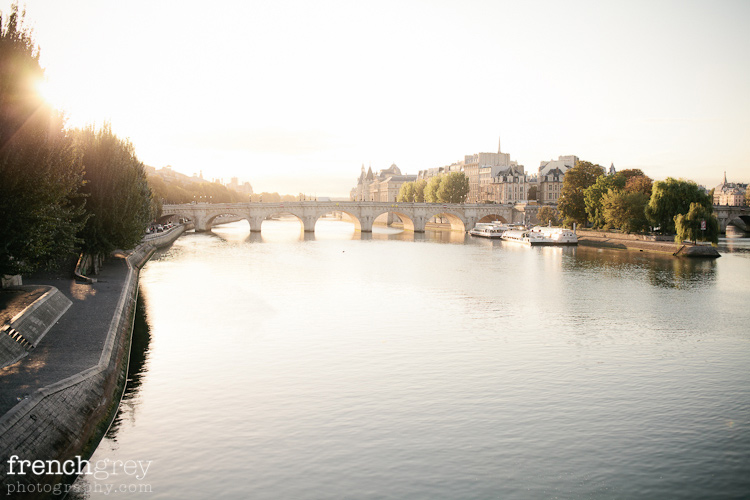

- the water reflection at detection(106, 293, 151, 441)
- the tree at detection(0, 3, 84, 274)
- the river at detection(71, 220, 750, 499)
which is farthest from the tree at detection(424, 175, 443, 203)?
the tree at detection(0, 3, 84, 274)

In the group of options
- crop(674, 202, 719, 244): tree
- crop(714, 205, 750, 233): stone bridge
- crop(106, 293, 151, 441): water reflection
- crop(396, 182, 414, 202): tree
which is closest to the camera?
crop(106, 293, 151, 441): water reflection

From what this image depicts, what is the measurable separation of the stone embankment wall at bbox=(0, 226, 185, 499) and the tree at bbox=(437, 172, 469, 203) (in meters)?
101

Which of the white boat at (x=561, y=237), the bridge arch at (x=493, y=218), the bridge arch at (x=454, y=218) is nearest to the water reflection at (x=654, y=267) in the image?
the white boat at (x=561, y=237)

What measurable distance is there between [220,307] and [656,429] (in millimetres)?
21091

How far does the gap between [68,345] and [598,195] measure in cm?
6852

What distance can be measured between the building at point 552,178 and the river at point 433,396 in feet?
315

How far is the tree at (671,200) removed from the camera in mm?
62094

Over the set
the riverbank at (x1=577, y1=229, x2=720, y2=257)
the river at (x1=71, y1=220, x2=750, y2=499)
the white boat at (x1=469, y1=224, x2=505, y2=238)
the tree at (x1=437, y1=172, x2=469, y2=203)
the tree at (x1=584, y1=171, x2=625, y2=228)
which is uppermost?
the tree at (x1=437, y1=172, x2=469, y2=203)

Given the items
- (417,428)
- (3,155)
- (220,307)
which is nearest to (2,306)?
(3,155)

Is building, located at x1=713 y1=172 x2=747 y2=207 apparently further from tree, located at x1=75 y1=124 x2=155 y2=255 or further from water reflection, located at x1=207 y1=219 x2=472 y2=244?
tree, located at x1=75 y1=124 x2=155 y2=255

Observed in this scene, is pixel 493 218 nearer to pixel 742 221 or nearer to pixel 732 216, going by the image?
pixel 732 216

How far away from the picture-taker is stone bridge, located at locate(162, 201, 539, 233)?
91.6m

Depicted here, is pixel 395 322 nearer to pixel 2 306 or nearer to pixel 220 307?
pixel 220 307

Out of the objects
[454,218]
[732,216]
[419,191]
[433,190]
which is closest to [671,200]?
[732,216]
